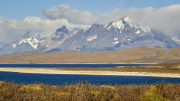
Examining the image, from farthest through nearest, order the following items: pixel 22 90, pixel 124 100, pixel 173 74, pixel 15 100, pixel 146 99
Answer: pixel 173 74, pixel 22 90, pixel 146 99, pixel 15 100, pixel 124 100

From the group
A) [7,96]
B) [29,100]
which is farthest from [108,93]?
[7,96]

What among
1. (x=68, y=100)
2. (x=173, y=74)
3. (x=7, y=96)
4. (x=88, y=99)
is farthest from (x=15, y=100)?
(x=173, y=74)

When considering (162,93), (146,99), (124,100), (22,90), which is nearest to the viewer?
(124,100)

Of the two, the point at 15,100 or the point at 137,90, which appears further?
the point at 137,90

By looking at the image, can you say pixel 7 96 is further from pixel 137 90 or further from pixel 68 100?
pixel 137 90

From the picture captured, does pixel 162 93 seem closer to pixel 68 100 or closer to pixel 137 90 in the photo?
pixel 137 90

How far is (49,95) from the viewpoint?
20.9m

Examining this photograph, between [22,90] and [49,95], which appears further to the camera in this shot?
[22,90]

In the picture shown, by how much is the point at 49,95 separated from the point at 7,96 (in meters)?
3.95

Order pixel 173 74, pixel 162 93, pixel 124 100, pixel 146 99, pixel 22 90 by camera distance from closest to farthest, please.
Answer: pixel 124 100
pixel 146 99
pixel 162 93
pixel 22 90
pixel 173 74

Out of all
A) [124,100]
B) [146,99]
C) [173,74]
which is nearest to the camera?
[124,100]

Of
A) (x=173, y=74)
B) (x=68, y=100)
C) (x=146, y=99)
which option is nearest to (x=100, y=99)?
(x=68, y=100)

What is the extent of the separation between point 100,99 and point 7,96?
865cm

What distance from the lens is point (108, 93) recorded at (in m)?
21.9
